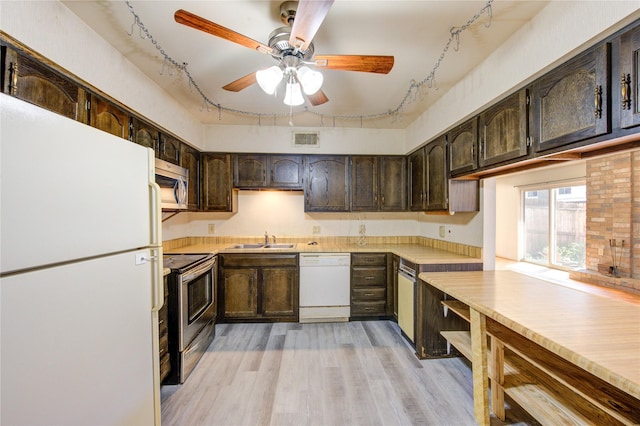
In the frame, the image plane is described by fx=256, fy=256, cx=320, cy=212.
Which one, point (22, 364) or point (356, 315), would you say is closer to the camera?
point (22, 364)

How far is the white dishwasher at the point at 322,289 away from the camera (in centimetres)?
313

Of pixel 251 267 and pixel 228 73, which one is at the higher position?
pixel 228 73

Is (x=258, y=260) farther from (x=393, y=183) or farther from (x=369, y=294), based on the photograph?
(x=393, y=183)

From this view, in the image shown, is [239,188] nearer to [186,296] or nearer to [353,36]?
[186,296]

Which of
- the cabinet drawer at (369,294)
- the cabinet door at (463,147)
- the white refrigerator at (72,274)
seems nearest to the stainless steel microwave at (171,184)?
the white refrigerator at (72,274)

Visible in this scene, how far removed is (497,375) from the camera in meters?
1.58

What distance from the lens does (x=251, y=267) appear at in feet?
10.2

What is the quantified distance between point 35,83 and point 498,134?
111 inches

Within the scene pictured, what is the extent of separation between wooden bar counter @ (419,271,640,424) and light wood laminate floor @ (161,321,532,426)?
1.25ft

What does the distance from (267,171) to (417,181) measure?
1945 mm

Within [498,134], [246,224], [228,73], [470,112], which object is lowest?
[246,224]

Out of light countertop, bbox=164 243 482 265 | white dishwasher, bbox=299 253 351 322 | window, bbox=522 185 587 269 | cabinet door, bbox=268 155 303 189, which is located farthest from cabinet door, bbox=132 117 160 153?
window, bbox=522 185 587 269

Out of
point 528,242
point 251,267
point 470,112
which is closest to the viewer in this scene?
point 470,112

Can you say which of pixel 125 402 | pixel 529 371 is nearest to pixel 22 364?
pixel 125 402
